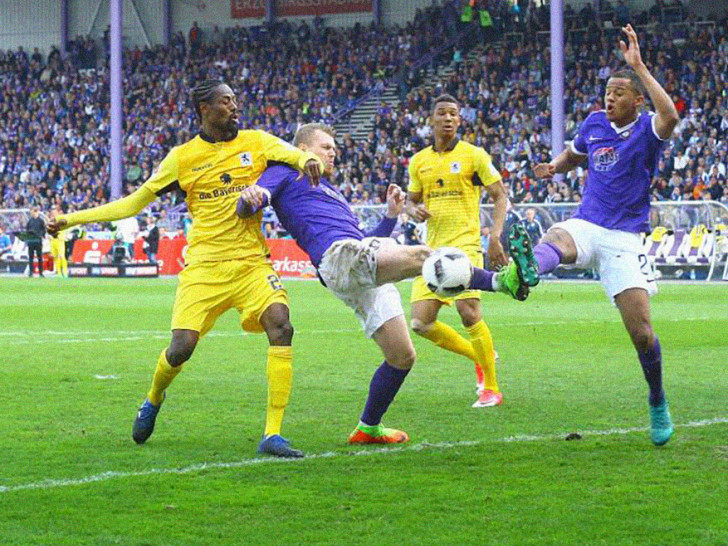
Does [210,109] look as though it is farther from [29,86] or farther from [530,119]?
[29,86]

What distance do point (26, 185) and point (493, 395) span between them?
43.9 m

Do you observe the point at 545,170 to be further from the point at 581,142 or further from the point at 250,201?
the point at 250,201

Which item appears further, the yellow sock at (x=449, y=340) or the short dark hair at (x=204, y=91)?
the yellow sock at (x=449, y=340)

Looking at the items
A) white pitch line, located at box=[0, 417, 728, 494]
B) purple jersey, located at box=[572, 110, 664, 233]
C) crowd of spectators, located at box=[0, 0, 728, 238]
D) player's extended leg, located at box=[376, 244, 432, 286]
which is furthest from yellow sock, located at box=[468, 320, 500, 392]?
crowd of spectators, located at box=[0, 0, 728, 238]

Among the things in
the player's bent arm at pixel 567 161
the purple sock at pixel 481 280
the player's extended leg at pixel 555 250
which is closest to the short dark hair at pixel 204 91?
the purple sock at pixel 481 280

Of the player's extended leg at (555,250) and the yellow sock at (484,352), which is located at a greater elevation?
the player's extended leg at (555,250)

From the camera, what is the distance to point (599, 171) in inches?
325

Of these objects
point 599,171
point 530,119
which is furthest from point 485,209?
point 599,171

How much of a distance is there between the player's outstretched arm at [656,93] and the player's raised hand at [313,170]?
178 centimetres

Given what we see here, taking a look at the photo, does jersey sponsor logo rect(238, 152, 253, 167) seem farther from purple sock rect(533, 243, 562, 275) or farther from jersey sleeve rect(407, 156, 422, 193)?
jersey sleeve rect(407, 156, 422, 193)

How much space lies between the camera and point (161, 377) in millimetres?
8203

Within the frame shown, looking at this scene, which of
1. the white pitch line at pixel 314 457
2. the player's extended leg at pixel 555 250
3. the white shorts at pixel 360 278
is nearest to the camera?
the white pitch line at pixel 314 457

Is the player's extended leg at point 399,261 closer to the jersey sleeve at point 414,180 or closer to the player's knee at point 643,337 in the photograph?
the player's knee at point 643,337

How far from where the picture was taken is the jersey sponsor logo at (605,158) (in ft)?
26.9
